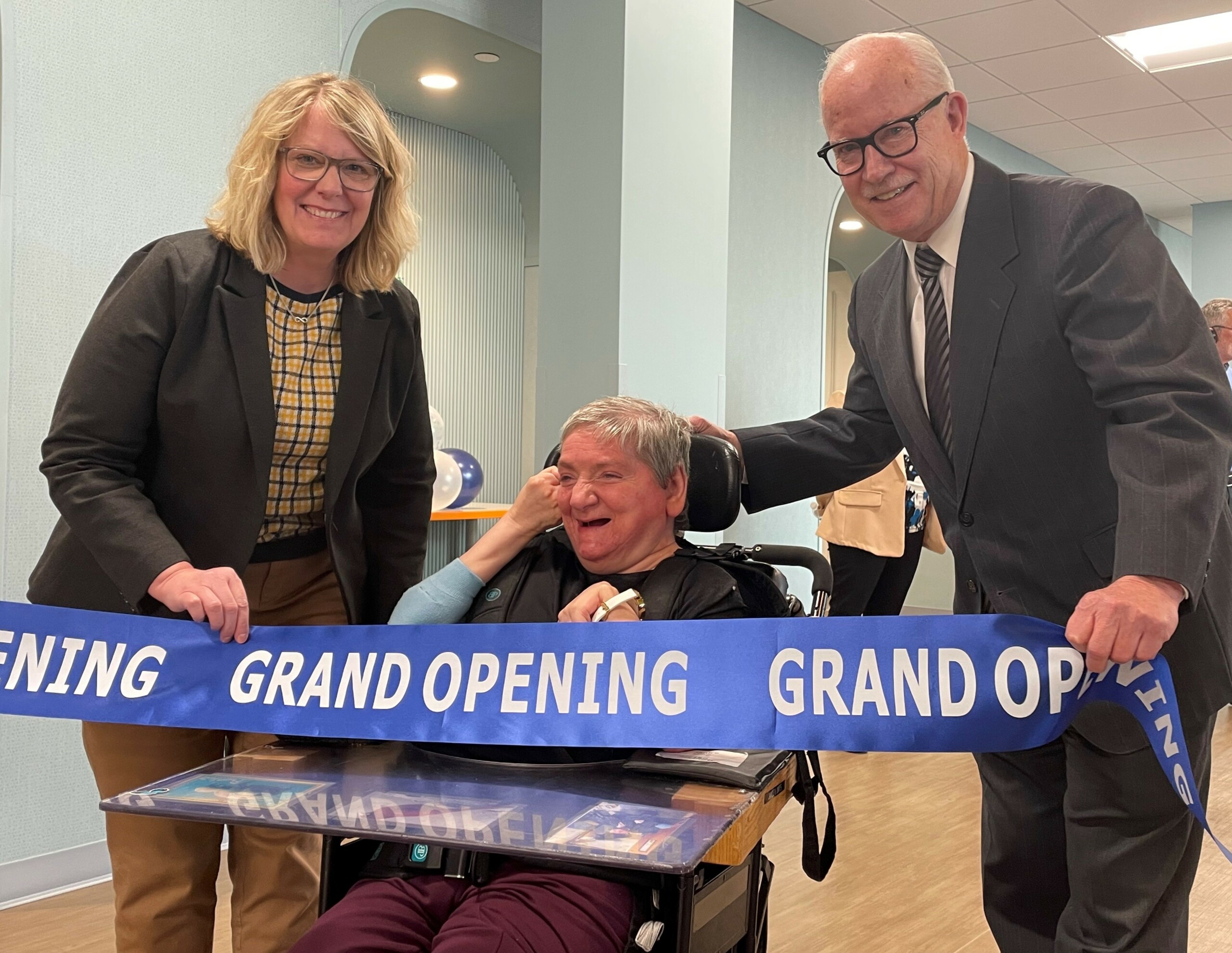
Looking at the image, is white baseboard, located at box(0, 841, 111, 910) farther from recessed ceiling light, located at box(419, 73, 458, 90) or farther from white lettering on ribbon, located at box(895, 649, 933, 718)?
recessed ceiling light, located at box(419, 73, 458, 90)

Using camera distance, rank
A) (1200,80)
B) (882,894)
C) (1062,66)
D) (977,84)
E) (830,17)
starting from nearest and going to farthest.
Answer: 1. (882,894)
2. (830,17)
3. (1062,66)
4. (1200,80)
5. (977,84)

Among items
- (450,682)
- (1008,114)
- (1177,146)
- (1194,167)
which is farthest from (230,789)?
(1194,167)

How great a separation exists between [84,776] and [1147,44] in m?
6.24

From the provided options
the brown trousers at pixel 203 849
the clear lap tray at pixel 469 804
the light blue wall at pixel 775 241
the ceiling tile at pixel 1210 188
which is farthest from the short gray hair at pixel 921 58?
the ceiling tile at pixel 1210 188

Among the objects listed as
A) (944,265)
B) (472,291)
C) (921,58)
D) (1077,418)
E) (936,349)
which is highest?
(472,291)

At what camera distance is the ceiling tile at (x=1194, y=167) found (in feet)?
27.9

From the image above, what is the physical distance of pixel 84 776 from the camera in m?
3.14

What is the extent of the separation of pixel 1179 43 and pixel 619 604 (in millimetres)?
5920

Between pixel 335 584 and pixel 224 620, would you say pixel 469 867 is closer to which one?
→ pixel 224 620

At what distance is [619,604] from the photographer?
186 cm

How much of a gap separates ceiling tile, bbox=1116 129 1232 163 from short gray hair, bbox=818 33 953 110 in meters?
7.14

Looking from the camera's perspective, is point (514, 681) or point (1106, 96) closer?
point (514, 681)

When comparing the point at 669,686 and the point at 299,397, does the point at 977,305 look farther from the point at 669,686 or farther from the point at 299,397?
the point at 299,397

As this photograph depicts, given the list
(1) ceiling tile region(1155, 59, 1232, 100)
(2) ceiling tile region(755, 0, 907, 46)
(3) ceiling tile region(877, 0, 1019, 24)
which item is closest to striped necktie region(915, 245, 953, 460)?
(2) ceiling tile region(755, 0, 907, 46)
